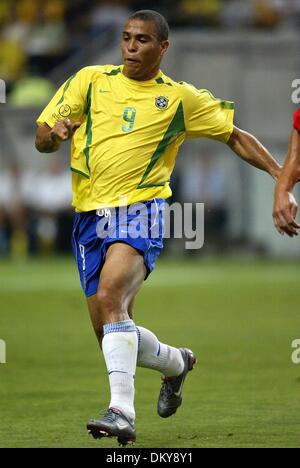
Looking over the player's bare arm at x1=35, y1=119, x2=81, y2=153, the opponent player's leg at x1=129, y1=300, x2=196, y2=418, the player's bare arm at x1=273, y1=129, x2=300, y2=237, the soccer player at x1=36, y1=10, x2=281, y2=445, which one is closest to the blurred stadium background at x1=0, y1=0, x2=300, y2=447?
the opponent player's leg at x1=129, y1=300, x2=196, y2=418

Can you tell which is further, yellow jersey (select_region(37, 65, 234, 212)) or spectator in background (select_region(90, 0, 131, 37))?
spectator in background (select_region(90, 0, 131, 37))

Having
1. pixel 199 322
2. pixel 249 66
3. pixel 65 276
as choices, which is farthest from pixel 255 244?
pixel 199 322

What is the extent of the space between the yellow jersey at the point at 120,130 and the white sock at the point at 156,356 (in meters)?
0.92

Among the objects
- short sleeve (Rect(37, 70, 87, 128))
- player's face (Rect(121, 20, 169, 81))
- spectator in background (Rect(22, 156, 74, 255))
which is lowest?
spectator in background (Rect(22, 156, 74, 255))

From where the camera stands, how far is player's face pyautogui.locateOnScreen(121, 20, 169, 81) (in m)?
7.54

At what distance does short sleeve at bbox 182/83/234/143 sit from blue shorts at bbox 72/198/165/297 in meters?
0.60

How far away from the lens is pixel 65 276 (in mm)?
19906

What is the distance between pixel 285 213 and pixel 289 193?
5.4 inches

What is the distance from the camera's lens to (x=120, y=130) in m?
7.54

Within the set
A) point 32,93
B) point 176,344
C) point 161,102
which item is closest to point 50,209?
point 32,93

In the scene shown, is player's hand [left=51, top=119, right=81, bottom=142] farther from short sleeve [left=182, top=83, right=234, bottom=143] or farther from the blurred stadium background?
the blurred stadium background

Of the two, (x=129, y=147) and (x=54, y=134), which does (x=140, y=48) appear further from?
(x=54, y=134)

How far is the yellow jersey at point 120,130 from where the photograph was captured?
24.5 feet

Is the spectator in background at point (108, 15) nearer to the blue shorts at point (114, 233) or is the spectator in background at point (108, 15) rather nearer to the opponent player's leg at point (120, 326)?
the blue shorts at point (114, 233)
